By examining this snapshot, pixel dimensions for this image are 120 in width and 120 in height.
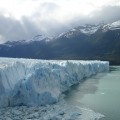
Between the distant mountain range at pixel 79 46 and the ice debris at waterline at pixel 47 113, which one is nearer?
the ice debris at waterline at pixel 47 113

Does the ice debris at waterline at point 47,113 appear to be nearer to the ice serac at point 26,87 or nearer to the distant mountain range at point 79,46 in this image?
the ice serac at point 26,87

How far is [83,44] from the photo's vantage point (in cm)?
A: 14250

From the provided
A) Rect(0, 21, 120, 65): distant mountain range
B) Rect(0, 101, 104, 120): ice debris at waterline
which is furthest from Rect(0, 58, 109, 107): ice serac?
Rect(0, 21, 120, 65): distant mountain range

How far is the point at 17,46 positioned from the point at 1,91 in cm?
17066

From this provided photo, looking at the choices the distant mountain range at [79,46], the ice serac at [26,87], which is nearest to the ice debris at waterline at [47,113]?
the ice serac at [26,87]

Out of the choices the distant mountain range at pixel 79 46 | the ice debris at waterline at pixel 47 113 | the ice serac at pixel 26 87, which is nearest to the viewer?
the ice debris at waterline at pixel 47 113

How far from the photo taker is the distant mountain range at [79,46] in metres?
124

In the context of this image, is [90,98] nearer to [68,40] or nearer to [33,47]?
[68,40]

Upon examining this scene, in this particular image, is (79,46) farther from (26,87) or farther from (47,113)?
(47,113)

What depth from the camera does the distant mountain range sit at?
124 m

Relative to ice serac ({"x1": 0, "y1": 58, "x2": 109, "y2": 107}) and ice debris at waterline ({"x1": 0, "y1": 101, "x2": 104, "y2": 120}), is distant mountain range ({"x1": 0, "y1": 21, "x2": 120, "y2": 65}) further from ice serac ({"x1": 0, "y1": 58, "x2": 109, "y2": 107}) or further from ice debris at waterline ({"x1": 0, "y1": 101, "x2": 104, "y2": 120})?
ice debris at waterline ({"x1": 0, "y1": 101, "x2": 104, "y2": 120})

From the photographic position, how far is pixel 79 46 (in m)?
141

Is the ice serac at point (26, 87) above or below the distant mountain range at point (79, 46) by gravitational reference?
below

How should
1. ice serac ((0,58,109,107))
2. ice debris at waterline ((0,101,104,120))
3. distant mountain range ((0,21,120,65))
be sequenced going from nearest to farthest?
ice debris at waterline ((0,101,104,120)) < ice serac ((0,58,109,107)) < distant mountain range ((0,21,120,65))
